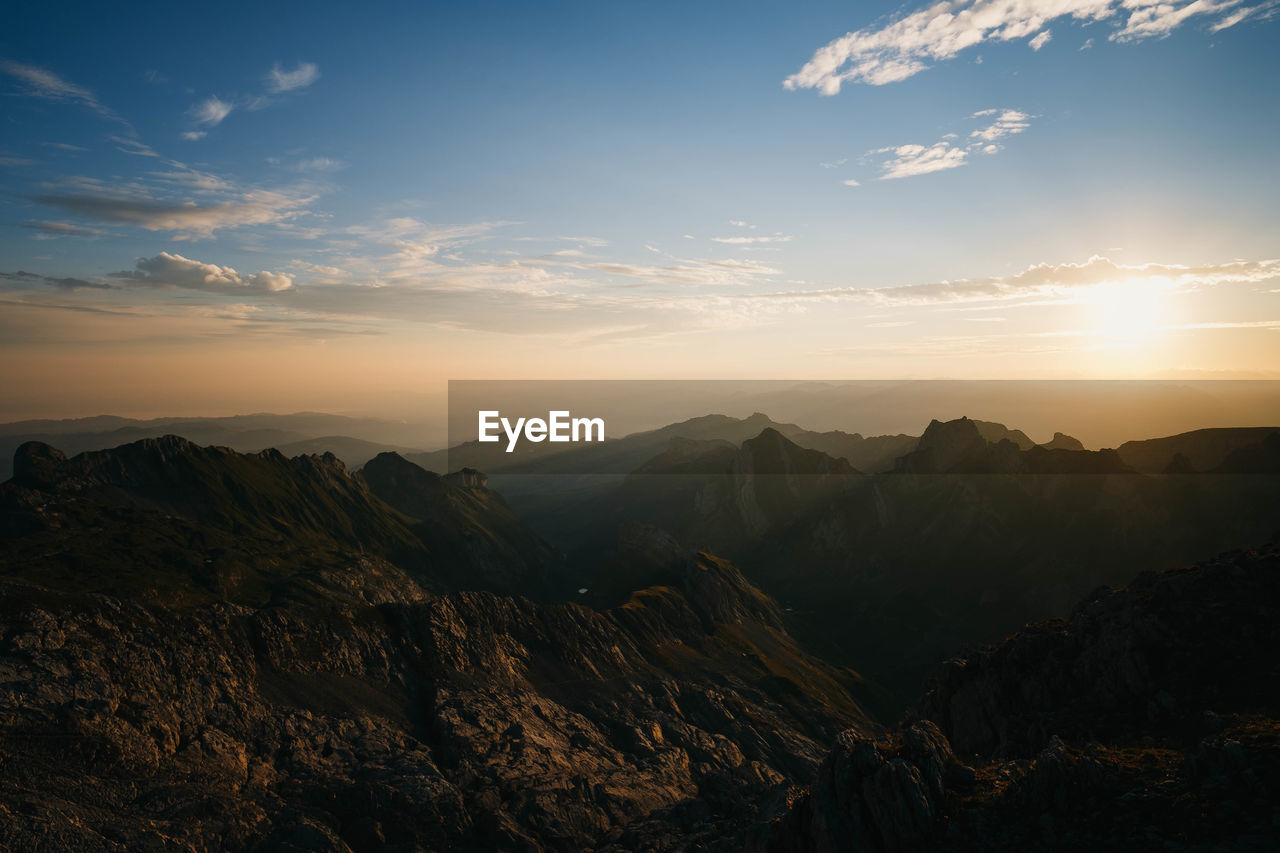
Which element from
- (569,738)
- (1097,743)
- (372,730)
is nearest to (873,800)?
(1097,743)

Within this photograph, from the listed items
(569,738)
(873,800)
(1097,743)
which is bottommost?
(569,738)

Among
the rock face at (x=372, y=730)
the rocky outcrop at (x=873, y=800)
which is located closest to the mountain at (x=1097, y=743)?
the rocky outcrop at (x=873, y=800)

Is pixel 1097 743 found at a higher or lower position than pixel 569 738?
higher

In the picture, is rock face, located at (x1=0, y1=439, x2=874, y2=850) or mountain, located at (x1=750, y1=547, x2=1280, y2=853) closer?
mountain, located at (x1=750, y1=547, x2=1280, y2=853)

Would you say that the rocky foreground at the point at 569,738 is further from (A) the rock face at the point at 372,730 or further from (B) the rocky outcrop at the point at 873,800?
(A) the rock face at the point at 372,730

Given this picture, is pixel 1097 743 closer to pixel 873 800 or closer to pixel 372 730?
pixel 873 800

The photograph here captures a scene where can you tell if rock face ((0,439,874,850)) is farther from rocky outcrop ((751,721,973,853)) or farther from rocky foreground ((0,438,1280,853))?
rocky outcrop ((751,721,973,853))

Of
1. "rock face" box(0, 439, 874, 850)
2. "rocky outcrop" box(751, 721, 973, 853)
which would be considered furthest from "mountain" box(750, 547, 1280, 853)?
"rock face" box(0, 439, 874, 850)

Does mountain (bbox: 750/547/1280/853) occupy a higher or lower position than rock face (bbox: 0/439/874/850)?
higher
